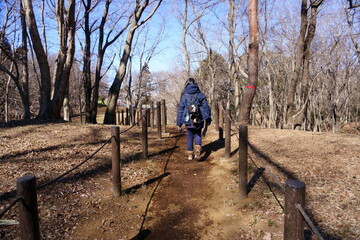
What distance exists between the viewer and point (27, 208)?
185cm

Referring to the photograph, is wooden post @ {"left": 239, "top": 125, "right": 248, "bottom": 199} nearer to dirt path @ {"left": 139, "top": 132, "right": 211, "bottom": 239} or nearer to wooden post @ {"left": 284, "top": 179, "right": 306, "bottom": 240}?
dirt path @ {"left": 139, "top": 132, "right": 211, "bottom": 239}

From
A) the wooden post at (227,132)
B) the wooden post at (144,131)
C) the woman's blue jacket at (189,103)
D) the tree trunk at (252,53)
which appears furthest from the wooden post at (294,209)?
the tree trunk at (252,53)

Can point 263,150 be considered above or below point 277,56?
below

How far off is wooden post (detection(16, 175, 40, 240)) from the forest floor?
4.39 ft

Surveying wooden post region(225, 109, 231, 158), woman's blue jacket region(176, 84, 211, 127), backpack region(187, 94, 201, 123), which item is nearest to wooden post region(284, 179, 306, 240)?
wooden post region(225, 109, 231, 158)

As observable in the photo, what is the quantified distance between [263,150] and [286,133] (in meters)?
2.20

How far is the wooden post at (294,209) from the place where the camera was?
171 cm

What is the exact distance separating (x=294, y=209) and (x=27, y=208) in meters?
1.93

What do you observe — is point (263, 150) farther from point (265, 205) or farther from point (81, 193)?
point (81, 193)

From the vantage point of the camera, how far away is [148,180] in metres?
4.87

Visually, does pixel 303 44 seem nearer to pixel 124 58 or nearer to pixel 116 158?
pixel 124 58

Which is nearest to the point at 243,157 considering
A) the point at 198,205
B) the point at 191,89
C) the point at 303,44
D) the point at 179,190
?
the point at 198,205

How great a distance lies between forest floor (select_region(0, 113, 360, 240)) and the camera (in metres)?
3.18

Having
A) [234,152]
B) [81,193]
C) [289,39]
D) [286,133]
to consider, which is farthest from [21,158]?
[289,39]
